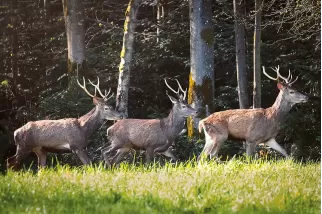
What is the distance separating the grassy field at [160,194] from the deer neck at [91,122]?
2.72 metres

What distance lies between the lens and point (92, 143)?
11.5m

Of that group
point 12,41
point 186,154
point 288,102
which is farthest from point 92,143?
point 12,41

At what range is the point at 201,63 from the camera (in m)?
11.1

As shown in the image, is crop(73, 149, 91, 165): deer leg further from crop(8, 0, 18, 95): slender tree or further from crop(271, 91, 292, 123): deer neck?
crop(8, 0, 18, 95): slender tree

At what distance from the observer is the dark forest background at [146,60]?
13.2 metres

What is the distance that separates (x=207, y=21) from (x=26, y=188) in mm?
5964

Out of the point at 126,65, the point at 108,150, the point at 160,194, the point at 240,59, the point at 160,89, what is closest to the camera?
the point at 160,194

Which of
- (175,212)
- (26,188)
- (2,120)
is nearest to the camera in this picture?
(175,212)

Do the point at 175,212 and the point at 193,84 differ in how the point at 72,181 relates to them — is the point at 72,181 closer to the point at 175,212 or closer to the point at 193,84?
the point at 175,212

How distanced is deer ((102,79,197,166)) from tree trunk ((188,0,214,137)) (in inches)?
53.5

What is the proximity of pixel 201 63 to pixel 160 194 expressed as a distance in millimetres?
5699

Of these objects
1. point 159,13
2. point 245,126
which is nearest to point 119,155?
point 245,126

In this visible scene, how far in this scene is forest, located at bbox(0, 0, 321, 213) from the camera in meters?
5.80

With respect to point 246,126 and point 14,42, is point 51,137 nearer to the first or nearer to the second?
point 246,126
